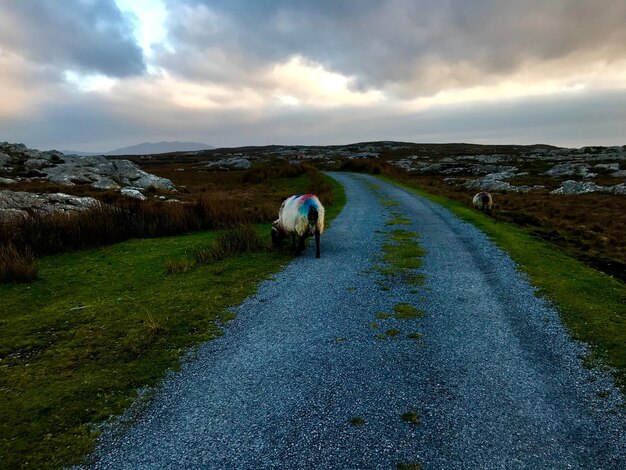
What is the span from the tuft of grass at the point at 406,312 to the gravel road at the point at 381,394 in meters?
0.24

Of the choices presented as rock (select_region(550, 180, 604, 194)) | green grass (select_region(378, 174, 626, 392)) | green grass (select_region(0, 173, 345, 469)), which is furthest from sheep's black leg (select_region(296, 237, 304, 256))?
rock (select_region(550, 180, 604, 194))

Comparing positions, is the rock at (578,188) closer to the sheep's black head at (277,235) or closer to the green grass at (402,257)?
the green grass at (402,257)

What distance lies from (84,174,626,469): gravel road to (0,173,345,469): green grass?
1.85 ft

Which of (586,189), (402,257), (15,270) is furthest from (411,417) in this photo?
(586,189)

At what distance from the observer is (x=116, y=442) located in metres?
4.72

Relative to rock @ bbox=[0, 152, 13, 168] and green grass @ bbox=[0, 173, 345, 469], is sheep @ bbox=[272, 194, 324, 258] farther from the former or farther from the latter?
rock @ bbox=[0, 152, 13, 168]

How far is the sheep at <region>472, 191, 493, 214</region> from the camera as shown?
86.9 ft

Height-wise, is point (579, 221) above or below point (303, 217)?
below

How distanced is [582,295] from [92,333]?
11.9 metres

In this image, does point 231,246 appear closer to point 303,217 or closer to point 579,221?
point 303,217

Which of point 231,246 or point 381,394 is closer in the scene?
point 381,394

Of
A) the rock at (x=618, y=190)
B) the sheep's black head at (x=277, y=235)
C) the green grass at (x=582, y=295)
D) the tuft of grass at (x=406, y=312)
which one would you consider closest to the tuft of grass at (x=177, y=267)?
the sheep's black head at (x=277, y=235)

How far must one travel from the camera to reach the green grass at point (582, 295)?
6.75 meters

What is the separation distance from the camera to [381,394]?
557cm
